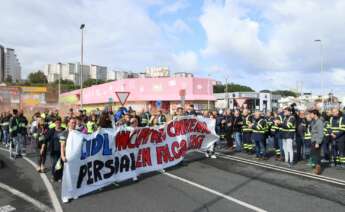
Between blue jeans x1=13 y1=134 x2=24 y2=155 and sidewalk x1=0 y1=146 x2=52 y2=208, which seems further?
blue jeans x1=13 y1=134 x2=24 y2=155

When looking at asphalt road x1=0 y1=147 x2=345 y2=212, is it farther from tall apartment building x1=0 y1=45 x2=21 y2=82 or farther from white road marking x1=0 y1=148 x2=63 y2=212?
tall apartment building x1=0 y1=45 x2=21 y2=82

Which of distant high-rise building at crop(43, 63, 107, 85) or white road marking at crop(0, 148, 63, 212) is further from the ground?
distant high-rise building at crop(43, 63, 107, 85)

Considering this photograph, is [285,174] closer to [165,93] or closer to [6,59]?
[165,93]

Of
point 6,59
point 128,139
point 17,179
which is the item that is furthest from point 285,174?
point 6,59

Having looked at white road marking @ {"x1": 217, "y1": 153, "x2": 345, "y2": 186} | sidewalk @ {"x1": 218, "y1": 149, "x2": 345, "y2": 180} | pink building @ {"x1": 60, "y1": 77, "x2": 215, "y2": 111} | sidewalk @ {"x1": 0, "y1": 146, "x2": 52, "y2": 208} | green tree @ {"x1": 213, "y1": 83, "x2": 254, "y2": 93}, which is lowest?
sidewalk @ {"x1": 218, "y1": 149, "x2": 345, "y2": 180}

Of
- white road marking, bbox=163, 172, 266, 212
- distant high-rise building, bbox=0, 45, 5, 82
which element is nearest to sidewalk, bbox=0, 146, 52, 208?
white road marking, bbox=163, 172, 266, 212

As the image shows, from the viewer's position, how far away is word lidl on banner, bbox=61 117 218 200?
310 inches

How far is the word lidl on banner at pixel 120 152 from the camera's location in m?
7.86

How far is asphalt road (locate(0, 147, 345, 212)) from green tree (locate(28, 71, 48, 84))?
462ft

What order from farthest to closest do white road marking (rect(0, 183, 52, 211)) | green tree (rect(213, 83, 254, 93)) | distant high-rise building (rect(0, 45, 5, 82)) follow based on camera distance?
distant high-rise building (rect(0, 45, 5, 82)) < green tree (rect(213, 83, 254, 93)) < white road marking (rect(0, 183, 52, 211))

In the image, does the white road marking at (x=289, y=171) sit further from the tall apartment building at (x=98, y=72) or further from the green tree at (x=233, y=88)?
the tall apartment building at (x=98, y=72)

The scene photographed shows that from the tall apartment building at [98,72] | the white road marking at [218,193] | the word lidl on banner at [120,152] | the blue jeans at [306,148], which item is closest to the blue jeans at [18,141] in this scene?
the word lidl on banner at [120,152]

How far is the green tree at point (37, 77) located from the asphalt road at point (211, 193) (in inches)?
5546

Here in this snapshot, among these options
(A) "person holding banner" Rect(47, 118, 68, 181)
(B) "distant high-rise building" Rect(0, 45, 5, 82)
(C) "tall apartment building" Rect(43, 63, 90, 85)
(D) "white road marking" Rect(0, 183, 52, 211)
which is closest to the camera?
(D) "white road marking" Rect(0, 183, 52, 211)
